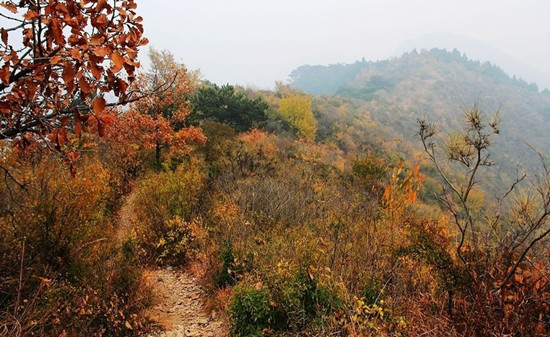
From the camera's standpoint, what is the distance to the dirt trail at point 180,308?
5.38 meters

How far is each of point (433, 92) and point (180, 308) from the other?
129m

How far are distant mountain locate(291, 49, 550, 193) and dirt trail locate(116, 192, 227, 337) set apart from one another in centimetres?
4737

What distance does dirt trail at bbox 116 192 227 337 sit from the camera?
5383 mm

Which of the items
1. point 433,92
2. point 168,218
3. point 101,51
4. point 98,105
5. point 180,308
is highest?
point 433,92

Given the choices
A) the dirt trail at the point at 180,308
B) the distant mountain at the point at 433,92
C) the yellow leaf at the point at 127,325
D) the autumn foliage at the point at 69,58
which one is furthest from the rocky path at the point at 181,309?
the distant mountain at the point at 433,92

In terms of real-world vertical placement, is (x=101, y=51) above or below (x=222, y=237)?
above

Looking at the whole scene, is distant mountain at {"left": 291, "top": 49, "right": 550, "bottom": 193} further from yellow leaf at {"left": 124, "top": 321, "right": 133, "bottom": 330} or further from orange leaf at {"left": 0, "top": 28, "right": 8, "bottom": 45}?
orange leaf at {"left": 0, "top": 28, "right": 8, "bottom": 45}

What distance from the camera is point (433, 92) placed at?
11612cm

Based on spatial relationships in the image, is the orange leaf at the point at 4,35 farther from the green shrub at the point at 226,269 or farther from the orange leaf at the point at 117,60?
the green shrub at the point at 226,269

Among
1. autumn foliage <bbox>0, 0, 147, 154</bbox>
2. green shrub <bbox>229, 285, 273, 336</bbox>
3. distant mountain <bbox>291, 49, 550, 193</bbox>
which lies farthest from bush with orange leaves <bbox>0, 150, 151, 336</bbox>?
distant mountain <bbox>291, 49, 550, 193</bbox>

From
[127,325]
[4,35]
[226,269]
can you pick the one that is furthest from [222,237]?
[4,35]

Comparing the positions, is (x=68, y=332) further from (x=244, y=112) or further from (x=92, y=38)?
(x=244, y=112)

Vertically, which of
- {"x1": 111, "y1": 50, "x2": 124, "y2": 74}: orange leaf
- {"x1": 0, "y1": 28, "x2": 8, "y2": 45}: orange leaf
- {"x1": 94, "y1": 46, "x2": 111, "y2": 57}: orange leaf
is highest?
{"x1": 0, "y1": 28, "x2": 8, "y2": 45}: orange leaf

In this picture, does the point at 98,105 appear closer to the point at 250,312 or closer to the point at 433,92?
the point at 250,312
